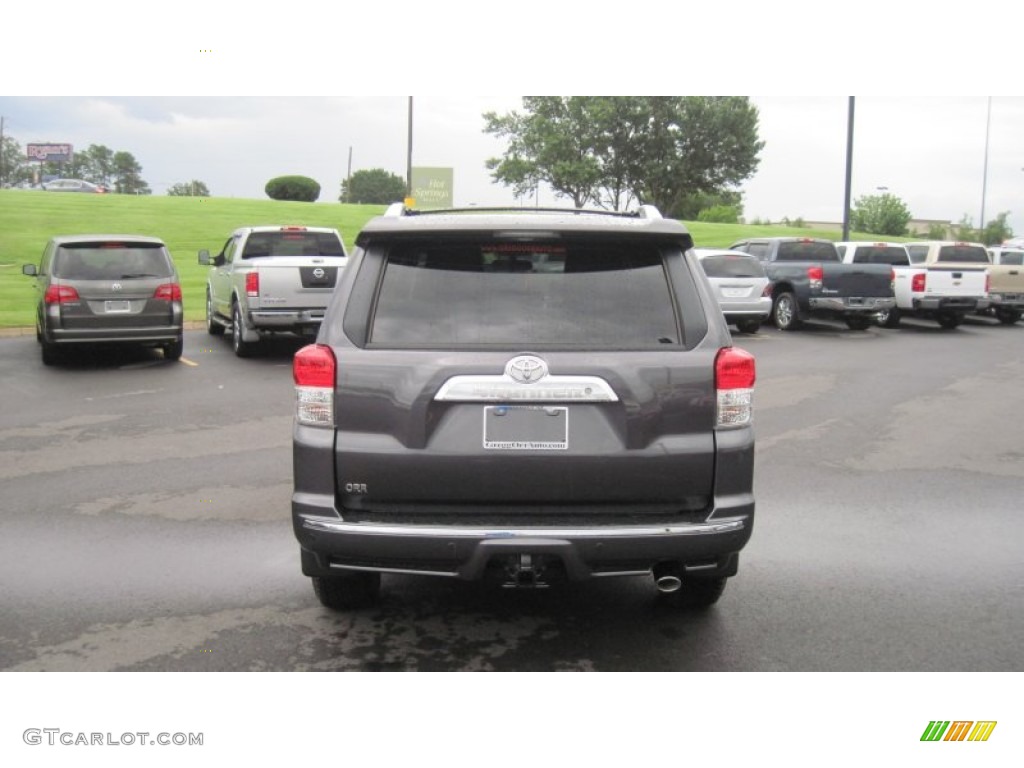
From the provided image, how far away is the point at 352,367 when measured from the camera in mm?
4051

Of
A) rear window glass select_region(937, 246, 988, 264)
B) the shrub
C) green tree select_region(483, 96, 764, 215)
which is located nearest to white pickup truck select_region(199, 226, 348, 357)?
rear window glass select_region(937, 246, 988, 264)

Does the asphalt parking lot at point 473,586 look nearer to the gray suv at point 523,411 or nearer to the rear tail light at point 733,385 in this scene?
the gray suv at point 523,411

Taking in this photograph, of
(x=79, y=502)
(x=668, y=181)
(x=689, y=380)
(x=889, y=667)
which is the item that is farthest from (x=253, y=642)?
(x=668, y=181)

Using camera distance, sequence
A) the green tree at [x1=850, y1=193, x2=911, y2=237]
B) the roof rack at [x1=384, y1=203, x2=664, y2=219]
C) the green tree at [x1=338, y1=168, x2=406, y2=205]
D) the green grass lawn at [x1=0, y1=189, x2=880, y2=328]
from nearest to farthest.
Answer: the roof rack at [x1=384, y1=203, x2=664, y2=219] → the green grass lawn at [x1=0, y1=189, x2=880, y2=328] → the green tree at [x1=850, y1=193, x2=911, y2=237] → the green tree at [x1=338, y1=168, x2=406, y2=205]

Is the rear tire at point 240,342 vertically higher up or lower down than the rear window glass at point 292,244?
lower down

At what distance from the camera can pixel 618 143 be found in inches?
2240

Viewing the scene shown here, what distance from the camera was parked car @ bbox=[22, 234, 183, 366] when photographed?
45.0 feet

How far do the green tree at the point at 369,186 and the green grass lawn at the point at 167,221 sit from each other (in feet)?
71.9

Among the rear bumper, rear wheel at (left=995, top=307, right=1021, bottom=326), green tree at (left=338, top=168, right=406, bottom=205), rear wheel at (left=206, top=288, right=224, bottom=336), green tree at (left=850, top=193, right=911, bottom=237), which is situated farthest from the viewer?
green tree at (left=338, top=168, right=406, bottom=205)

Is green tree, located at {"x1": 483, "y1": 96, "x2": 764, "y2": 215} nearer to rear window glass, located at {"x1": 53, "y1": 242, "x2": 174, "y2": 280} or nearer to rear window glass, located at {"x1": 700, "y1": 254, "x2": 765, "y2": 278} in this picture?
rear window glass, located at {"x1": 700, "y1": 254, "x2": 765, "y2": 278}

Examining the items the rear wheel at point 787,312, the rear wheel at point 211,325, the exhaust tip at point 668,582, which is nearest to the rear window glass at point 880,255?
the rear wheel at point 787,312

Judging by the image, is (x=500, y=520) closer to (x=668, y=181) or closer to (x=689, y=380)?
(x=689, y=380)

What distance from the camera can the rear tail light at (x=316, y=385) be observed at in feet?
13.4

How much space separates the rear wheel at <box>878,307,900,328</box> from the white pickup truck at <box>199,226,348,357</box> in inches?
473
